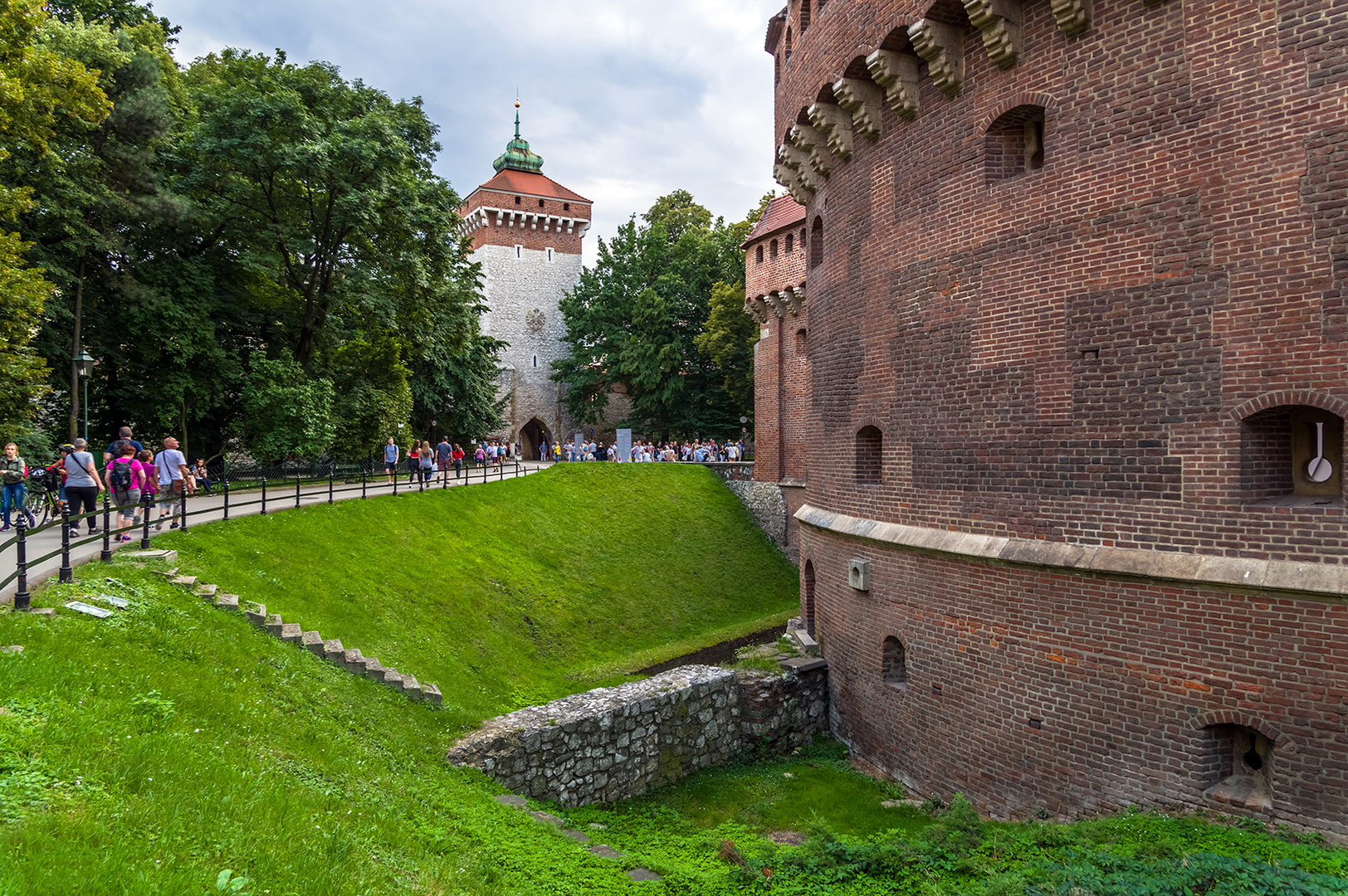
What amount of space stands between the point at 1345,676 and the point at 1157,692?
5.12 ft

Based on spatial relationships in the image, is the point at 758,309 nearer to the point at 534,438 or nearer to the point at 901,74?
the point at 901,74

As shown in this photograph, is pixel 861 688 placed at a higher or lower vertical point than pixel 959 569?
lower

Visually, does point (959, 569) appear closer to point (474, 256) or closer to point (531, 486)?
point (531, 486)

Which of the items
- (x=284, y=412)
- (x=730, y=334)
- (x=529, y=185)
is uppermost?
(x=529, y=185)

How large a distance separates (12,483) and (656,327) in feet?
100

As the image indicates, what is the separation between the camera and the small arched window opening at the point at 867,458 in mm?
12727

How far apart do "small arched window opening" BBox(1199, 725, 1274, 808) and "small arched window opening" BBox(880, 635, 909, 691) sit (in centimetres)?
430

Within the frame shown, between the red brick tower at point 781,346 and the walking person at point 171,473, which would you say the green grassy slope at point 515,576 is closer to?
the walking person at point 171,473

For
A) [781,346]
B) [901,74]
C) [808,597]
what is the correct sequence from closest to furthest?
[901,74]
[808,597]
[781,346]

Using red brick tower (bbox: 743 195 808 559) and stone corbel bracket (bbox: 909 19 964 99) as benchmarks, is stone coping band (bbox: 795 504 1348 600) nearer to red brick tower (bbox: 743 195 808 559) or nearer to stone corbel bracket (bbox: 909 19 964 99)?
stone corbel bracket (bbox: 909 19 964 99)

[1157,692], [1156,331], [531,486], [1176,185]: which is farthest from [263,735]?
[531,486]

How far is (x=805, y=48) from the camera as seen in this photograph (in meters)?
13.8

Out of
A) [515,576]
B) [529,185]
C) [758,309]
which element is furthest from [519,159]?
[515,576]

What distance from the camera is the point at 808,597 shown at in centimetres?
1625
